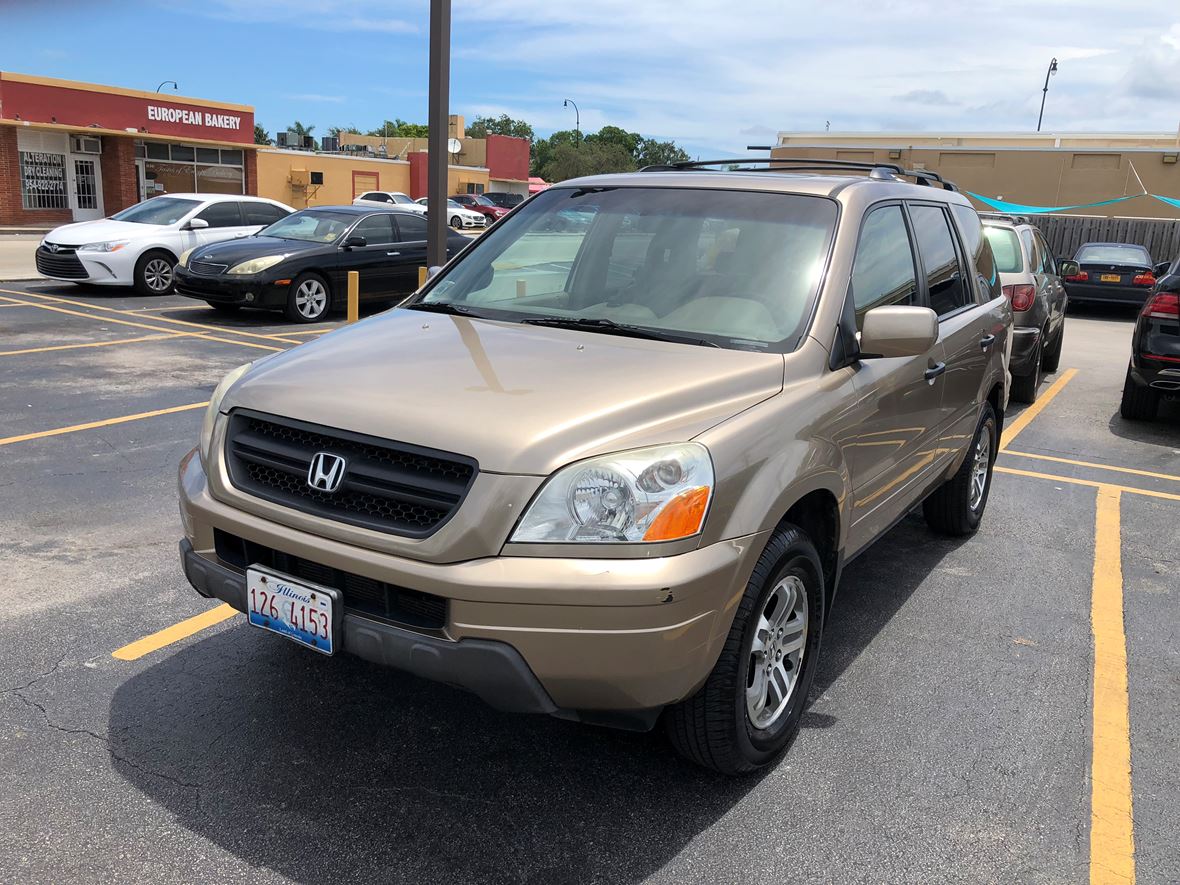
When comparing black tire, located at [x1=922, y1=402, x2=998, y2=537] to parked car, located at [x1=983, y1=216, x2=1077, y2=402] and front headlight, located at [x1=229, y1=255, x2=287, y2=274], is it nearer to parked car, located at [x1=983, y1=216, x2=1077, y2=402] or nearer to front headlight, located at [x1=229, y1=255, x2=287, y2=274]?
parked car, located at [x1=983, y1=216, x2=1077, y2=402]

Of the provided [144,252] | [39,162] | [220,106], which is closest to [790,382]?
[144,252]

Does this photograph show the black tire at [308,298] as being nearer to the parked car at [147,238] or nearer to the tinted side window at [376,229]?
the tinted side window at [376,229]

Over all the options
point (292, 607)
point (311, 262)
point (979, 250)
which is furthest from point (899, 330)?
point (311, 262)

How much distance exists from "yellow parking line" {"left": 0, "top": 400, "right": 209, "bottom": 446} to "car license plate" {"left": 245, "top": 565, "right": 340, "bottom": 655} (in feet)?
15.2

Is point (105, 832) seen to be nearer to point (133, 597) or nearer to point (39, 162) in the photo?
point (133, 597)

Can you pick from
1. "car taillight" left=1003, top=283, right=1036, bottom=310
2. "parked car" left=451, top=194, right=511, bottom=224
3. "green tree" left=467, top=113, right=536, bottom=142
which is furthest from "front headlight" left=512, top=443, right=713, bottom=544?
"green tree" left=467, top=113, right=536, bottom=142

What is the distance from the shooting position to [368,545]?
2676 mm

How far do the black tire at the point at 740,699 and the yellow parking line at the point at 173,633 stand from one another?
1814 mm

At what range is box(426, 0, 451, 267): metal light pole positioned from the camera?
8914mm

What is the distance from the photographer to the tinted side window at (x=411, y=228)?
14.1 metres

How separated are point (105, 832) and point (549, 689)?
1305 millimetres

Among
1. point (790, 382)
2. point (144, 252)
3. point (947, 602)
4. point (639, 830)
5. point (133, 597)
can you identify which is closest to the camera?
point (639, 830)

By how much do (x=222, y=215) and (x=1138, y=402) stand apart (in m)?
12.7

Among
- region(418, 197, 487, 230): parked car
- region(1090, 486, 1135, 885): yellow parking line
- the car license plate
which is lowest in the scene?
region(1090, 486, 1135, 885): yellow parking line
